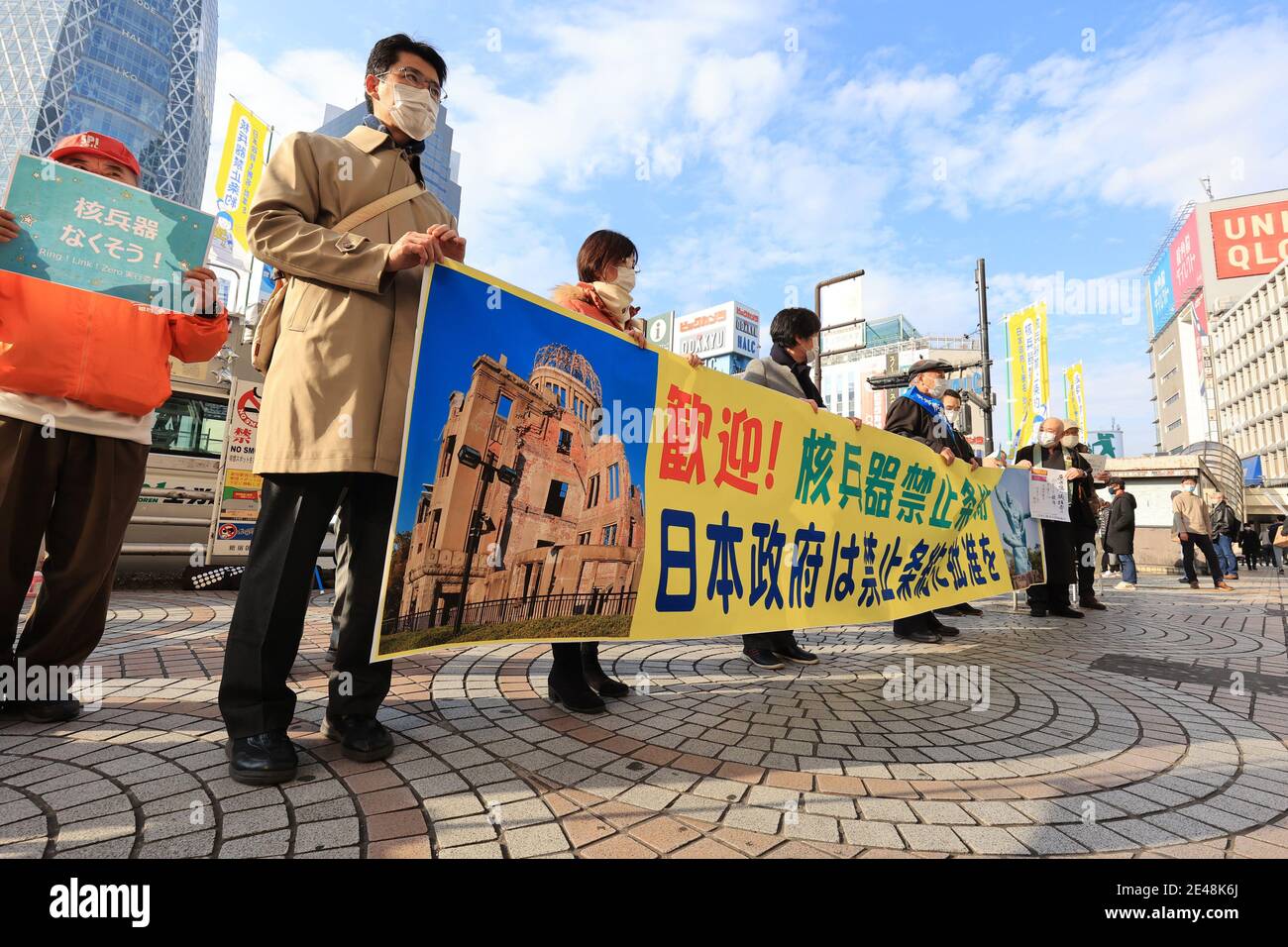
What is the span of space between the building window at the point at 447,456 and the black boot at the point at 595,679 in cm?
136

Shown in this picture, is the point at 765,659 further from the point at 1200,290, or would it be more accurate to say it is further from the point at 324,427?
the point at 1200,290

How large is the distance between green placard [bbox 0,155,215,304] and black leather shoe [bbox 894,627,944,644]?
5133 millimetres

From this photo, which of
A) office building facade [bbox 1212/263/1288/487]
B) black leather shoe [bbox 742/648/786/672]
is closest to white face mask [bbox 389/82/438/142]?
black leather shoe [bbox 742/648/786/672]

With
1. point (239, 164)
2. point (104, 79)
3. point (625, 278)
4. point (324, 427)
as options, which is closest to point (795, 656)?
point (625, 278)

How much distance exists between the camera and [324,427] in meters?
1.84

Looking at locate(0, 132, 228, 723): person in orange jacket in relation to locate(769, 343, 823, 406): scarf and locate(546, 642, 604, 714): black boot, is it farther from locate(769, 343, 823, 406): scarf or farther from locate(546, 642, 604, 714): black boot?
locate(769, 343, 823, 406): scarf

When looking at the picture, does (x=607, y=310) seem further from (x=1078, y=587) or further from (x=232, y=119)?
(x=232, y=119)

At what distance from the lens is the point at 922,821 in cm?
165

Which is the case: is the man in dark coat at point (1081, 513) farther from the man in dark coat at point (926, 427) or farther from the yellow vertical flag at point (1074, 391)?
the yellow vertical flag at point (1074, 391)

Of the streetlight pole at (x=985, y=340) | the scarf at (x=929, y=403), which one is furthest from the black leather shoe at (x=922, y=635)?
the streetlight pole at (x=985, y=340)

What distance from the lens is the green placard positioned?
222cm

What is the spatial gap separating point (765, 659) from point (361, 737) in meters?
2.40

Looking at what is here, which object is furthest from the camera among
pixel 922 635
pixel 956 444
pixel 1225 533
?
pixel 1225 533
